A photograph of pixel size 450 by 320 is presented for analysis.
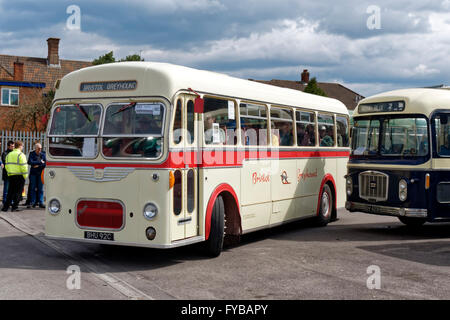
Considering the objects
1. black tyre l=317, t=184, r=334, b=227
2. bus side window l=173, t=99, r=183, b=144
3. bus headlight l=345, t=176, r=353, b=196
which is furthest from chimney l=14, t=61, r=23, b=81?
bus side window l=173, t=99, r=183, b=144

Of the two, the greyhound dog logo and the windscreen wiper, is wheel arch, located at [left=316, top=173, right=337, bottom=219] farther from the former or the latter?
the windscreen wiper

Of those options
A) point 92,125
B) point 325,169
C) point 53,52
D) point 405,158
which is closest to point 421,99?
point 405,158

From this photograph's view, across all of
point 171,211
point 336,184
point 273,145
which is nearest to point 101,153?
point 171,211

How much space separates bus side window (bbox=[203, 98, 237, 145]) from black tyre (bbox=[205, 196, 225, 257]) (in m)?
0.99

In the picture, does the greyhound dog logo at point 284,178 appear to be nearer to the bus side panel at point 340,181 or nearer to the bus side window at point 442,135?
the bus side panel at point 340,181

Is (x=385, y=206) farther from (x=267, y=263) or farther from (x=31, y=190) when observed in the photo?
(x=31, y=190)

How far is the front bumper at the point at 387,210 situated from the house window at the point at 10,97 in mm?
42075

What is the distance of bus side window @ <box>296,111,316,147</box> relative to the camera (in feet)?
41.9

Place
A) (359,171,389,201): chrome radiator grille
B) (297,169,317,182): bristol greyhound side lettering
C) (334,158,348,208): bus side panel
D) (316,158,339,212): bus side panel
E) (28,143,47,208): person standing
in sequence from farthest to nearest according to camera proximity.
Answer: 1. (28,143,47,208): person standing
2. (334,158,348,208): bus side panel
3. (316,158,339,212): bus side panel
4. (297,169,317,182): bristol greyhound side lettering
5. (359,171,389,201): chrome radiator grille

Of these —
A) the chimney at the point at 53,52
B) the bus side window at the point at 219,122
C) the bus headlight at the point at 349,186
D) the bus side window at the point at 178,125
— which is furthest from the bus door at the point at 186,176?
the chimney at the point at 53,52

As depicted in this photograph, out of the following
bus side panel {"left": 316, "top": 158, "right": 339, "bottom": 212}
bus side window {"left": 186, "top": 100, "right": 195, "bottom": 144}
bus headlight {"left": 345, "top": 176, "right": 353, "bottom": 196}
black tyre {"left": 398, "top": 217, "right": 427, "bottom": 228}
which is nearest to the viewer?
bus side window {"left": 186, "top": 100, "right": 195, "bottom": 144}

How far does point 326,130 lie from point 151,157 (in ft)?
22.0
